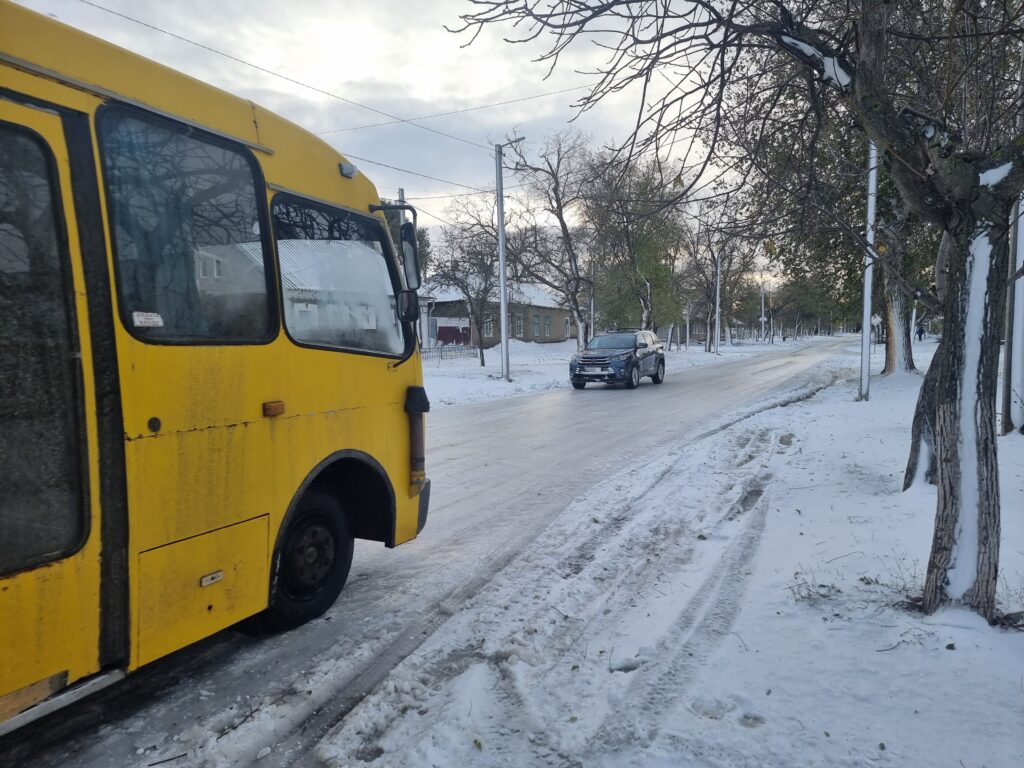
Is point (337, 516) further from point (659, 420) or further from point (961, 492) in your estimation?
point (659, 420)

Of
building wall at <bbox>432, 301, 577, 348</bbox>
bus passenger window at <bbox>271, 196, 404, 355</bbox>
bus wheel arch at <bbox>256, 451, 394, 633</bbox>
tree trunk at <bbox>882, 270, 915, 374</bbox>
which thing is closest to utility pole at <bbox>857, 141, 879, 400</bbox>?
tree trunk at <bbox>882, 270, 915, 374</bbox>

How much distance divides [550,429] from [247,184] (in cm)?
879

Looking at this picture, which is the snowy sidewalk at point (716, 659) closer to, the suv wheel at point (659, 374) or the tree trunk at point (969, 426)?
the tree trunk at point (969, 426)

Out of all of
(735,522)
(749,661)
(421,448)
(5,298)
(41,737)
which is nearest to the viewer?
(5,298)

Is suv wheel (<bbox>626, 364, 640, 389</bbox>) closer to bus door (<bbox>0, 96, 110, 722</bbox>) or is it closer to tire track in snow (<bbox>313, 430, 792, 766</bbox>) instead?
tire track in snow (<bbox>313, 430, 792, 766</bbox>)

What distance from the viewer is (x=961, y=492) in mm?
3320

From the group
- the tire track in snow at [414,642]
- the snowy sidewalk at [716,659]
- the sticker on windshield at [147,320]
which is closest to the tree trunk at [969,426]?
the snowy sidewalk at [716,659]

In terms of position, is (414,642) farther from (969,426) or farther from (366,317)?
(969,426)

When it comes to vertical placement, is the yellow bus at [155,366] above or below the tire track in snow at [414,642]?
above

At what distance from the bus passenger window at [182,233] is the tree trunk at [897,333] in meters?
19.6

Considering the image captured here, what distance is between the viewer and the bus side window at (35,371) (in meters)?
2.26

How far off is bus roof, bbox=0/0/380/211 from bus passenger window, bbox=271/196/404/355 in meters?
0.14

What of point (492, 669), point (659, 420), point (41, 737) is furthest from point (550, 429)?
point (41, 737)

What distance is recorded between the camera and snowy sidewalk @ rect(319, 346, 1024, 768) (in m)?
2.56
